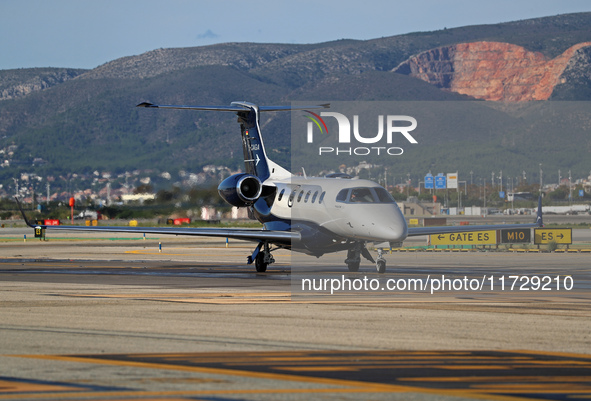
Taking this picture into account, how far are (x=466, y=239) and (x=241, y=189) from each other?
22552 millimetres

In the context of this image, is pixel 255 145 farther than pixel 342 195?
Yes

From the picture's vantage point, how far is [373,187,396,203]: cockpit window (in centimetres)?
2595

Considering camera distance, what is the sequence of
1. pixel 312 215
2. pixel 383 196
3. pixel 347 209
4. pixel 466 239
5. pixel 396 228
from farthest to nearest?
1. pixel 466 239
2. pixel 312 215
3. pixel 347 209
4. pixel 383 196
5. pixel 396 228

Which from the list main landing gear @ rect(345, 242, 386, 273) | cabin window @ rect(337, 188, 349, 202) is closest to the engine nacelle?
cabin window @ rect(337, 188, 349, 202)

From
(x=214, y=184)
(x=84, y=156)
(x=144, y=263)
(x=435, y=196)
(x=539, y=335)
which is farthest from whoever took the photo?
(x=84, y=156)

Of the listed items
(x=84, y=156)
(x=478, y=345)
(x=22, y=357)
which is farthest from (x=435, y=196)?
(x=84, y=156)

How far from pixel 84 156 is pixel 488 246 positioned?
52.5m

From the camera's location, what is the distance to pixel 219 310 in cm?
1681

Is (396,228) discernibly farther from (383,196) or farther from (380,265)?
(380,265)

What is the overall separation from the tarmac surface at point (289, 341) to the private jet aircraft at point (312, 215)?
2.12 metres

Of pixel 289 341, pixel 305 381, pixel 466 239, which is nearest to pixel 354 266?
pixel 289 341

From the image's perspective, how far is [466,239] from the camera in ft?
159

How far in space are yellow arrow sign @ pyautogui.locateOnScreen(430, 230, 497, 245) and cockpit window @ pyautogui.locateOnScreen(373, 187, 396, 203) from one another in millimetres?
22488

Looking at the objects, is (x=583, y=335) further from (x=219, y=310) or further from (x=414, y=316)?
(x=219, y=310)
